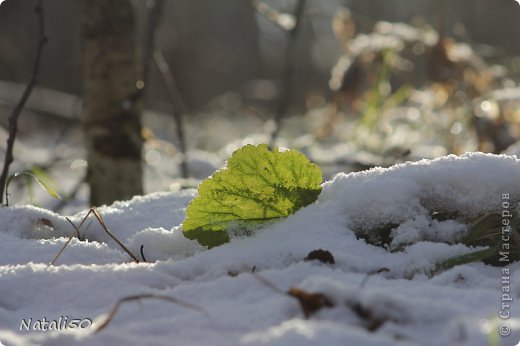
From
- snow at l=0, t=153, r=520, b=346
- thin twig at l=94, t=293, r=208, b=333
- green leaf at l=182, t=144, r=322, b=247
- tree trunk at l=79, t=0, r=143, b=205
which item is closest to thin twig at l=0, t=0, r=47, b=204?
snow at l=0, t=153, r=520, b=346

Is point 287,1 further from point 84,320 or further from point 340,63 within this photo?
point 84,320

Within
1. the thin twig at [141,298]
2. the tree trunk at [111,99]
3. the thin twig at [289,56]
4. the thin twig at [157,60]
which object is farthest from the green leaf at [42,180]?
the thin twig at [289,56]

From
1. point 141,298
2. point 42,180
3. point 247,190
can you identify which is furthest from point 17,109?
point 141,298

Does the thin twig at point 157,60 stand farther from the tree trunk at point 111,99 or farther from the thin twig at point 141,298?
the thin twig at point 141,298

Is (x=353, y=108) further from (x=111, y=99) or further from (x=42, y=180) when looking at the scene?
(x=42, y=180)

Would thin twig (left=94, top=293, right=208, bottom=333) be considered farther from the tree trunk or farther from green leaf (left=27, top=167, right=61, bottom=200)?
the tree trunk
